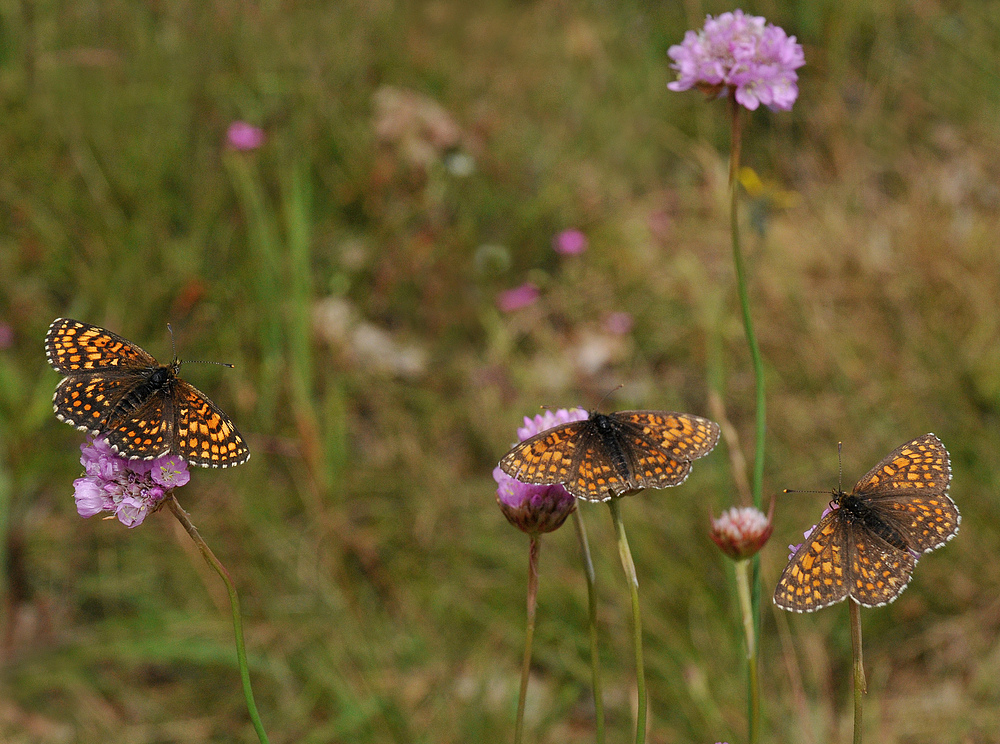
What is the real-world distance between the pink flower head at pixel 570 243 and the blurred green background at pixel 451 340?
0.31ft

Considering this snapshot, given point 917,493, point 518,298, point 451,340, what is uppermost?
point 917,493

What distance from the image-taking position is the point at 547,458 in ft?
2.99

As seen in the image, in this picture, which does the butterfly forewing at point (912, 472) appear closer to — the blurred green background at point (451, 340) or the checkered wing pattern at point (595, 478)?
the checkered wing pattern at point (595, 478)

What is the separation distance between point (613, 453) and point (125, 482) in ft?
1.71

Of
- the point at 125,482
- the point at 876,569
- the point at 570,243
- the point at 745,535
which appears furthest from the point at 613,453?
the point at 570,243

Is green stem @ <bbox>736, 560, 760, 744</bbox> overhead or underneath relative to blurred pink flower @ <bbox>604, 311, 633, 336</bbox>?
overhead

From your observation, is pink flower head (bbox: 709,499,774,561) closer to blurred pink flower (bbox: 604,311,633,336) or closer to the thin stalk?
the thin stalk

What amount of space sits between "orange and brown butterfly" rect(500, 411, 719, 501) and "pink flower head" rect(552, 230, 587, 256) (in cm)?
216

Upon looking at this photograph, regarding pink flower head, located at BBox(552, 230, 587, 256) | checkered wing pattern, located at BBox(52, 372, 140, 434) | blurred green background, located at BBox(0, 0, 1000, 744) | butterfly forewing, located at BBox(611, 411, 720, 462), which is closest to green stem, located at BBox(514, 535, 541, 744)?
butterfly forewing, located at BBox(611, 411, 720, 462)

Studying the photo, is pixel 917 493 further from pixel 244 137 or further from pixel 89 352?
pixel 244 137

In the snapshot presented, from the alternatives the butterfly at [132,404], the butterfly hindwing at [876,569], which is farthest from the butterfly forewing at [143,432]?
the butterfly hindwing at [876,569]

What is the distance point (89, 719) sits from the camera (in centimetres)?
199

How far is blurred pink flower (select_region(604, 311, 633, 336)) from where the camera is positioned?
9.85ft

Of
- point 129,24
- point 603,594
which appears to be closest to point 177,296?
point 129,24
